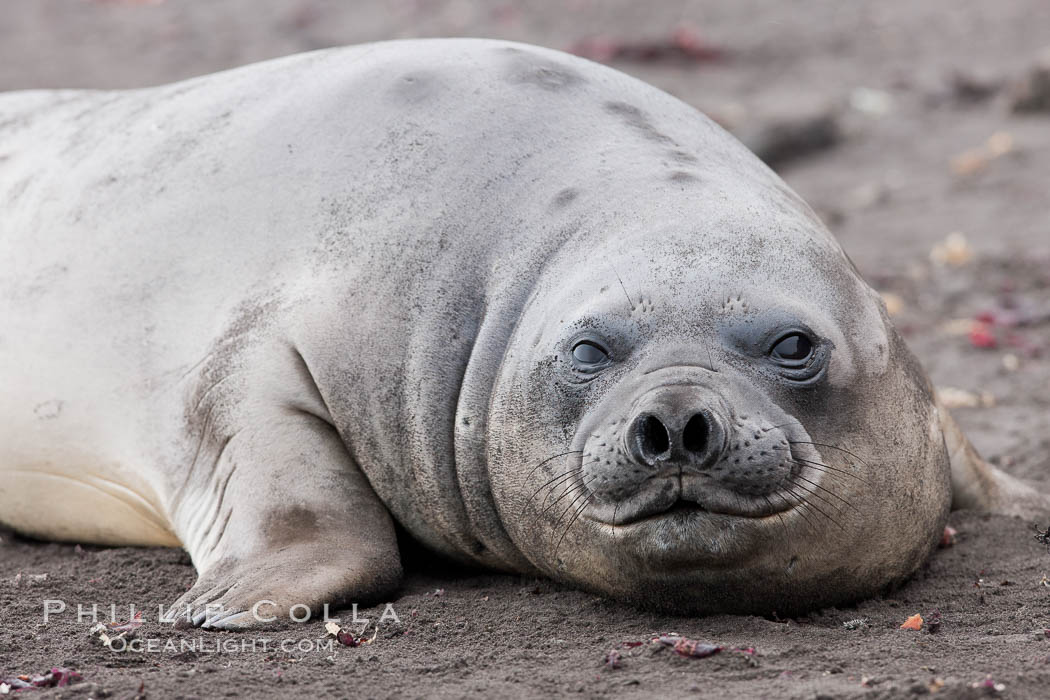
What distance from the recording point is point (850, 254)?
8992 millimetres

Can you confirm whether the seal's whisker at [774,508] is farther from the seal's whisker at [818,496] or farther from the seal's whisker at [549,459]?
the seal's whisker at [549,459]

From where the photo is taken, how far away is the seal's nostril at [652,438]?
3.53 metres

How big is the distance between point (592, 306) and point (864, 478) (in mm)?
831

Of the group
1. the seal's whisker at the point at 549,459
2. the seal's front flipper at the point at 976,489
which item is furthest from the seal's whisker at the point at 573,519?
the seal's front flipper at the point at 976,489

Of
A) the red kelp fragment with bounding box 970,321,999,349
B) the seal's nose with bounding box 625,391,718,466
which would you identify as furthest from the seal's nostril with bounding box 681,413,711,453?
the red kelp fragment with bounding box 970,321,999,349

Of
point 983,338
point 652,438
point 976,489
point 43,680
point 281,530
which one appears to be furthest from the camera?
point 983,338

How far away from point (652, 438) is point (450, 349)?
0.99m

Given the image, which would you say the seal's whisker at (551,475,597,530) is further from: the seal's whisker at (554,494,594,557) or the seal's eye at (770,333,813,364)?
the seal's eye at (770,333,813,364)

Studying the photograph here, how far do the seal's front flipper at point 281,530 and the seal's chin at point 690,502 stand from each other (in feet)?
2.98

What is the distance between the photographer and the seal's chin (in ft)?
11.7

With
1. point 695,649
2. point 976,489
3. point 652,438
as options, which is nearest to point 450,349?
point 652,438

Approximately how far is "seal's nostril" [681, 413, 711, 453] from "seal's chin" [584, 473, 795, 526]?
7 centimetres

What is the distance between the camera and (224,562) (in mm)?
4262

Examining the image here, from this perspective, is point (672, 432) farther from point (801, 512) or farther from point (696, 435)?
point (801, 512)
